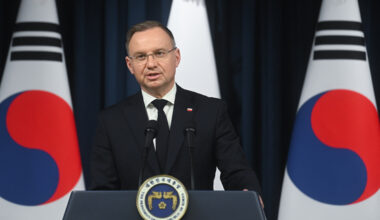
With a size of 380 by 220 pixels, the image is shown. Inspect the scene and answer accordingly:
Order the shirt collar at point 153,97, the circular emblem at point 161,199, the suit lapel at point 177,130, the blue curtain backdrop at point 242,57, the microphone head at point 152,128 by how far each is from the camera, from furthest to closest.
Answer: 1. the blue curtain backdrop at point 242,57
2. the shirt collar at point 153,97
3. the suit lapel at point 177,130
4. the microphone head at point 152,128
5. the circular emblem at point 161,199

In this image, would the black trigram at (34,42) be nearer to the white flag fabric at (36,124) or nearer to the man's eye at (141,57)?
the white flag fabric at (36,124)

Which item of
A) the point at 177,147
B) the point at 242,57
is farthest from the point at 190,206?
the point at 242,57

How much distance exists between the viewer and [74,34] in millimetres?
3080

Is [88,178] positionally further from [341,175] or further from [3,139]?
[341,175]

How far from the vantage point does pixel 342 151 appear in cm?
273

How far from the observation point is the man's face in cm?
166

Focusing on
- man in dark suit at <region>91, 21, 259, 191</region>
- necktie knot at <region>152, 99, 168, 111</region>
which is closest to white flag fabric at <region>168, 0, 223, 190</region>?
man in dark suit at <region>91, 21, 259, 191</region>

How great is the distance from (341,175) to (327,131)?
26 centimetres

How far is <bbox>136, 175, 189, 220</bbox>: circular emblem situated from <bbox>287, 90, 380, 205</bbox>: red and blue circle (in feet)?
5.93

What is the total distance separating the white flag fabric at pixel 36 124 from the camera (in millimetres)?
2746

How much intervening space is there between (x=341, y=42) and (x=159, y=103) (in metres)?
1.51

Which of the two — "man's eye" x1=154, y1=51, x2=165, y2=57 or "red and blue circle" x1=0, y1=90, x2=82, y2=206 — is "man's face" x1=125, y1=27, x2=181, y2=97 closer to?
"man's eye" x1=154, y1=51, x2=165, y2=57

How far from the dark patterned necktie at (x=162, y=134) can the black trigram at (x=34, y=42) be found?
135 centimetres

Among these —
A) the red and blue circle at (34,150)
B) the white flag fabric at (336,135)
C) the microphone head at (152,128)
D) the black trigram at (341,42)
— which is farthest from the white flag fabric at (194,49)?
the microphone head at (152,128)
